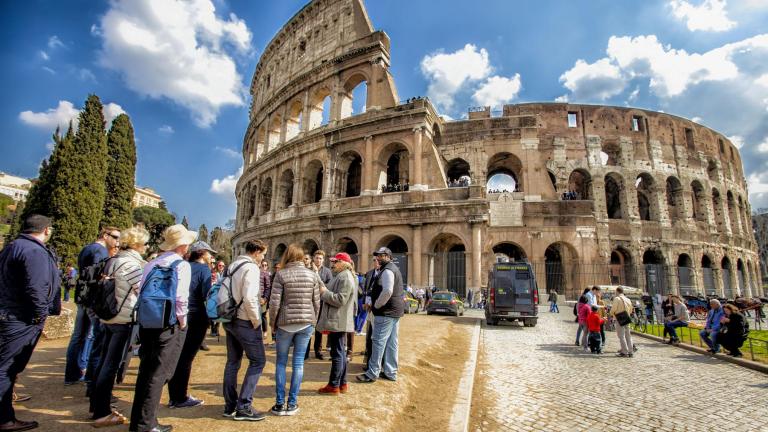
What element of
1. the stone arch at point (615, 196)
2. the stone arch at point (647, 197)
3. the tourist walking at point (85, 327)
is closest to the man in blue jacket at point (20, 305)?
the tourist walking at point (85, 327)

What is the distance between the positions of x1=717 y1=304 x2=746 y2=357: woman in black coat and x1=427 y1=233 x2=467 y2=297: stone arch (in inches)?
405

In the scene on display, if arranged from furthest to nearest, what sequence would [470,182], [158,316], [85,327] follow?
1. [470,182]
2. [85,327]
3. [158,316]

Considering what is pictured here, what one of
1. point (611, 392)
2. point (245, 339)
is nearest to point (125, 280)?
point (245, 339)

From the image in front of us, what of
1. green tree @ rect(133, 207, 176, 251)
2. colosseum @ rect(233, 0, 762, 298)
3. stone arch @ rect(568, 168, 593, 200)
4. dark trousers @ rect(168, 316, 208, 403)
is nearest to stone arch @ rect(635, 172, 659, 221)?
colosseum @ rect(233, 0, 762, 298)

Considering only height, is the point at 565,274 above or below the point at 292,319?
above

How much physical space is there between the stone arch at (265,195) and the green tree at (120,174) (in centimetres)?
777

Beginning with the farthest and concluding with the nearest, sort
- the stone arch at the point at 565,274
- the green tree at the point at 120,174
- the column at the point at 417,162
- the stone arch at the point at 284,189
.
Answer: the stone arch at the point at 284,189 < the green tree at the point at 120,174 < the stone arch at the point at 565,274 < the column at the point at 417,162

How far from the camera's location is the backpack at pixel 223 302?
10.3 feet

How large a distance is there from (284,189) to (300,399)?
830 inches

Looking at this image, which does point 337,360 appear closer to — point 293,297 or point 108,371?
point 293,297

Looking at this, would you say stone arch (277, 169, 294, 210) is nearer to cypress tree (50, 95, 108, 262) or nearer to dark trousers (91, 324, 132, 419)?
cypress tree (50, 95, 108, 262)

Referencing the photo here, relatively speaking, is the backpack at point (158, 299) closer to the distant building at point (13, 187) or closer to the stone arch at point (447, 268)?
the stone arch at point (447, 268)

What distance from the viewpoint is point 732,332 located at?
7.31m

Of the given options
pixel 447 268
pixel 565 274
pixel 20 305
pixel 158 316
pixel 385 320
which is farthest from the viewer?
pixel 565 274
